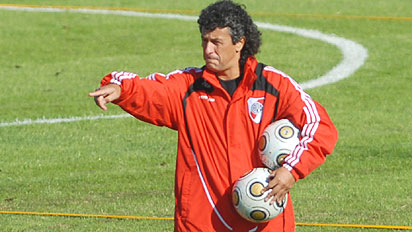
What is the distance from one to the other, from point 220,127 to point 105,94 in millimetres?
718

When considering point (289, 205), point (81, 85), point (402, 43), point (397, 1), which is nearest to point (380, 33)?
point (402, 43)

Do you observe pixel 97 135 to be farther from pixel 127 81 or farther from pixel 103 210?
pixel 127 81

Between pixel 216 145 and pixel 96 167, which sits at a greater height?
pixel 216 145

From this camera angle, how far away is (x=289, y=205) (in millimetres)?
5930

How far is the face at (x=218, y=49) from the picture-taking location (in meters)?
5.81

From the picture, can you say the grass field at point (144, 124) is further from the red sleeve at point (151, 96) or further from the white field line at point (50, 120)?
the red sleeve at point (151, 96)

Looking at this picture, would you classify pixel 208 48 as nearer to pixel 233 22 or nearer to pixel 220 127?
pixel 233 22

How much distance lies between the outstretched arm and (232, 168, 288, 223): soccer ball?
0.87 m

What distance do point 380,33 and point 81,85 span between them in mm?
6872

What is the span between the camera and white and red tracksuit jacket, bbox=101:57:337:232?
571 centimetres

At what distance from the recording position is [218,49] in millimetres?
5832

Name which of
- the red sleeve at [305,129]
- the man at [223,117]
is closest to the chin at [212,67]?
the man at [223,117]

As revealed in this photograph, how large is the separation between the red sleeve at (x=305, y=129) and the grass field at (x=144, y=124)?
293 cm

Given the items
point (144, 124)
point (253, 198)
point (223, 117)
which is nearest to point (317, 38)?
point (144, 124)
